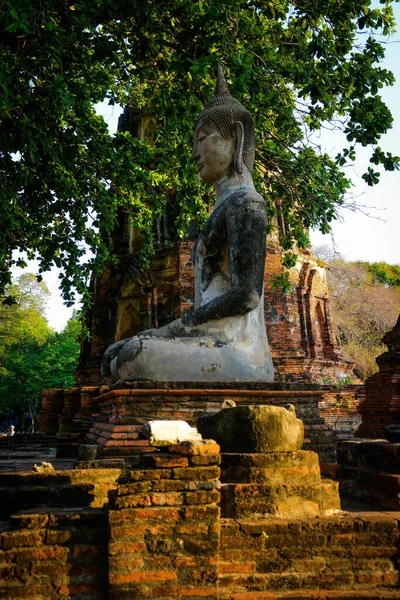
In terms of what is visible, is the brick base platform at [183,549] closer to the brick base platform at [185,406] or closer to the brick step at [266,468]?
the brick step at [266,468]

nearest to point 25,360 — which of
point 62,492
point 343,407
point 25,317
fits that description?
point 25,317

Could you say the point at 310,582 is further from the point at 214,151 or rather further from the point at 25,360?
the point at 25,360

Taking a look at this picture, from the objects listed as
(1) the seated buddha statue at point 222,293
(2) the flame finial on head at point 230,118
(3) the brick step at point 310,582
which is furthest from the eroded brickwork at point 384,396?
(3) the brick step at point 310,582

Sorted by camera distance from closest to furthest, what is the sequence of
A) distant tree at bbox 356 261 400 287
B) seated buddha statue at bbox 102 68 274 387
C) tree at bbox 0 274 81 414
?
seated buddha statue at bbox 102 68 274 387, tree at bbox 0 274 81 414, distant tree at bbox 356 261 400 287

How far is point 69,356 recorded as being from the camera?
93.9ft

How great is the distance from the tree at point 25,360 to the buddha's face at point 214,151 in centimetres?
2328

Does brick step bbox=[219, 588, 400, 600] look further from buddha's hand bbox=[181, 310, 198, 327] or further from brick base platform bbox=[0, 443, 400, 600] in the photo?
buddha's hand bbox=[181, 310, 198, 327]

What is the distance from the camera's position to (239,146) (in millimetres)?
4426

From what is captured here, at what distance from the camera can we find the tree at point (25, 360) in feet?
89.6

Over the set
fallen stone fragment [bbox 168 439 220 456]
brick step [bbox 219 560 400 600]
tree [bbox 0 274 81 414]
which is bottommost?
brick step [bbox 219 560 400 600]

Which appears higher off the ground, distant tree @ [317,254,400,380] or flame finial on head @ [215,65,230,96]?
distant tree @ [317,254,400,380]

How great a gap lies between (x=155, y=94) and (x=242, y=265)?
12.4 ft

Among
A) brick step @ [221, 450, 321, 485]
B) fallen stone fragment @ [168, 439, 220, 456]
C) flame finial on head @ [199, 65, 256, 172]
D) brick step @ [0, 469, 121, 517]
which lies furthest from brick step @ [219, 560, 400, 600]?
flame finial on head @ [199, 65, 256, 172]

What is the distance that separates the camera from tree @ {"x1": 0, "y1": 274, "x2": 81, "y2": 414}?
27297mm
